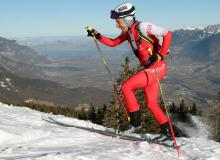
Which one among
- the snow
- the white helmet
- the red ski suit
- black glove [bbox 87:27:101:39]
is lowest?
the snow

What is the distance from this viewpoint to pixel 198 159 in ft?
37.1

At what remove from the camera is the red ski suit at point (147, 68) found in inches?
463

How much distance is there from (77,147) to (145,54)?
12.2 ft

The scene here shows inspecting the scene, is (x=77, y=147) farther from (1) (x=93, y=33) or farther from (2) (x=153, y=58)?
(1) (x=93, y=33)

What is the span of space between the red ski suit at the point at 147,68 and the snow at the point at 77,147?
4.18ft

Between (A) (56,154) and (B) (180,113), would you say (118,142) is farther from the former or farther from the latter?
(B) (180,113)

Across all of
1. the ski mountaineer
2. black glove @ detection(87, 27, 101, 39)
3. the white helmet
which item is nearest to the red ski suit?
the ski mountaineer

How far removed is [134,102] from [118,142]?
1.67m

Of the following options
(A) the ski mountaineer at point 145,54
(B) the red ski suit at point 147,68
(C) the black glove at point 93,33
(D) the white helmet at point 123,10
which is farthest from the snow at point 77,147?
(D) the white helmet at point 123,10

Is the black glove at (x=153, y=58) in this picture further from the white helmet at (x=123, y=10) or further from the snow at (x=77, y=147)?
the snow at (x=77, y=147)

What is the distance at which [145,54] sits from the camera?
39.8 ft

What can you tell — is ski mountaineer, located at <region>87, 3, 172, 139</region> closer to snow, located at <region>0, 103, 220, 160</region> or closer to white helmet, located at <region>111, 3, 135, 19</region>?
white helmet, located at <region>111, 3, 135, 19</region>

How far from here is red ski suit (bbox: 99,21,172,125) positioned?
38.5ft

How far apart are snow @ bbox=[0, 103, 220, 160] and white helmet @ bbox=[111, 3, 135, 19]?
4.25 meters
